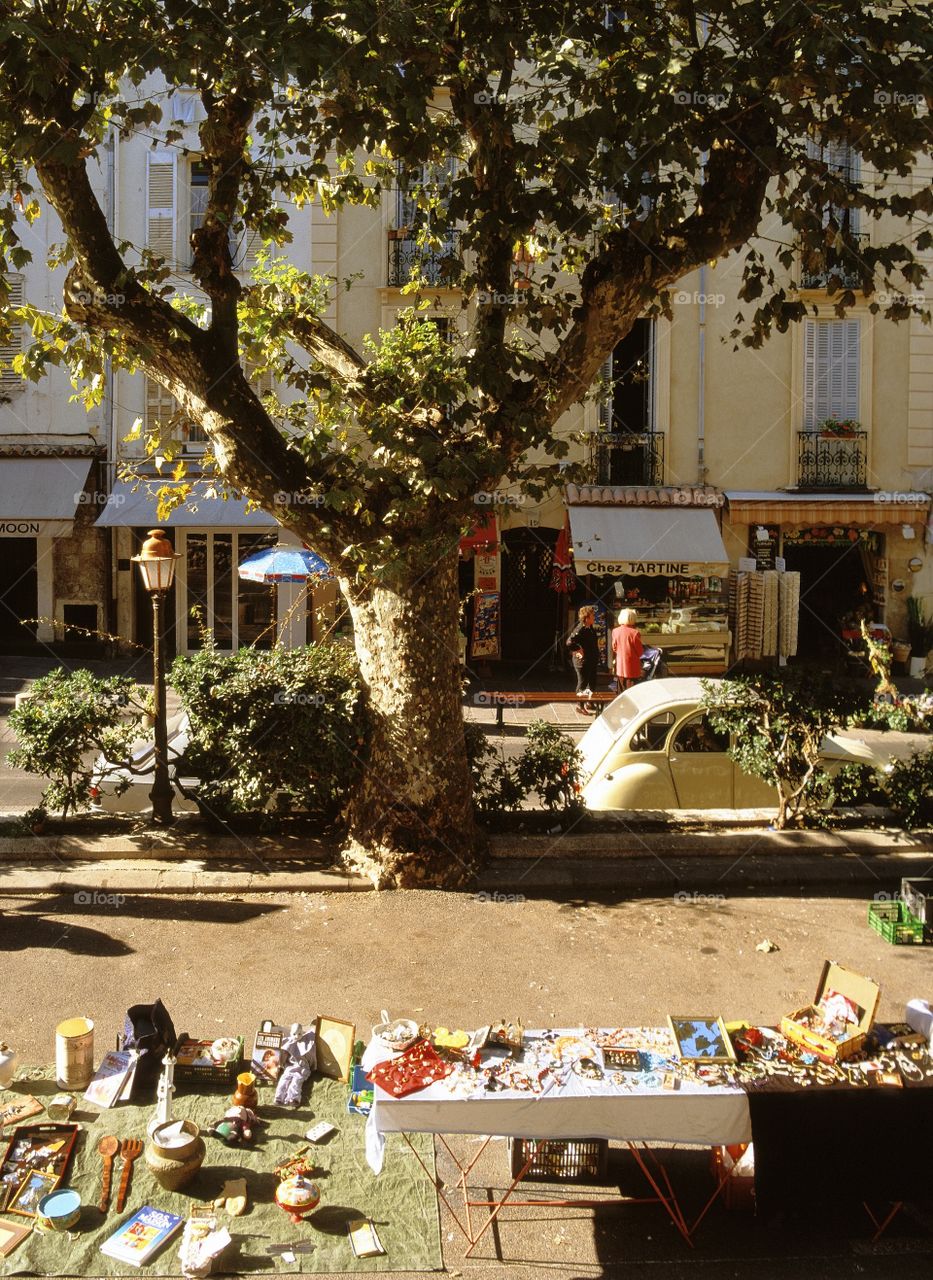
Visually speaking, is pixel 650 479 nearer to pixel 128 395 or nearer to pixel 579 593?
pixel 579 593

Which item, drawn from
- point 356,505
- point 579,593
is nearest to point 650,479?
point 579,593

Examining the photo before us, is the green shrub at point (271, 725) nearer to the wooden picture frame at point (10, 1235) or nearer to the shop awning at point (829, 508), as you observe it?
the wooden picture frame at point (10, 1235)

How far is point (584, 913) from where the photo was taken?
842cm

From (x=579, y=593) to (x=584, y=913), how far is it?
13.4m

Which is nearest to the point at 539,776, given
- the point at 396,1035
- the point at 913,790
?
the point at 913,790

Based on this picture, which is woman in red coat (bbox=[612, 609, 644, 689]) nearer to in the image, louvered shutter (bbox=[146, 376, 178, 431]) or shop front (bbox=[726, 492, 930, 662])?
shop front (bbox=[726, 492, 930, 662])

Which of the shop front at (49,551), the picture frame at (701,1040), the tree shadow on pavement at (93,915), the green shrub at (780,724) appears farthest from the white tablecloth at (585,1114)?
the shop front at (49,551)

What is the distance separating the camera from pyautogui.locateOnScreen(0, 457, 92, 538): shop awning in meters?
20.2

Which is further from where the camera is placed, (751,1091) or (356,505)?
(356,505)

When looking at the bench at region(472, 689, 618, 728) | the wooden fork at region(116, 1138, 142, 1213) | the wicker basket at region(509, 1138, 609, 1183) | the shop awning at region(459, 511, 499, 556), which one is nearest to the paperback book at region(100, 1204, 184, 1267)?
the wooden fork at region(116, 1138, 142, 1213)

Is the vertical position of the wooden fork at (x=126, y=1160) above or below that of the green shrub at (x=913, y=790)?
below

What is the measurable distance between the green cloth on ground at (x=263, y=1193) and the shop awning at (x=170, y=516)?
15696 millimetres

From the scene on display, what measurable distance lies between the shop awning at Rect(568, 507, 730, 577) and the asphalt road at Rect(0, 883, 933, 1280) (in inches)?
453

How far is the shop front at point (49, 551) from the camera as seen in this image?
2045cm
